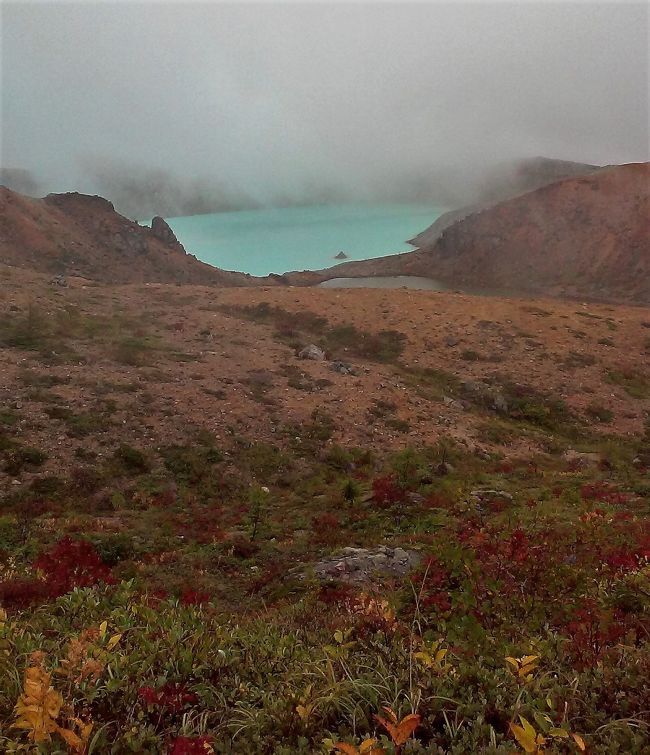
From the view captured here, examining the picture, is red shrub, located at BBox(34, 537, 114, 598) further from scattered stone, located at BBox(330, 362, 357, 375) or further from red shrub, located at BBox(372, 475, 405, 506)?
scattered stone, located at BBox(330, 362, 357, 375)

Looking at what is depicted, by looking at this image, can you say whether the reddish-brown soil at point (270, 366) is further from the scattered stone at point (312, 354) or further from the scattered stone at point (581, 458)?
the scattered stone at point (581, 458)

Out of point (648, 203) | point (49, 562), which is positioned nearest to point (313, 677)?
point (49, 562)

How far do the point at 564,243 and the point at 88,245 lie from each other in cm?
12512

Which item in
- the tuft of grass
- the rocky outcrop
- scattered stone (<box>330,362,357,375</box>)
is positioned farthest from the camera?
the rocky outcrop

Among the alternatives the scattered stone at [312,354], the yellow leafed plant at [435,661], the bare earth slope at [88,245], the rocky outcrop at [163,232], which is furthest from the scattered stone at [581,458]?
the rocky outcrop at [163,232]

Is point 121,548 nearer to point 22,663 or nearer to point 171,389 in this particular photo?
point 22,663

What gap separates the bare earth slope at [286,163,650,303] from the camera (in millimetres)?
120625

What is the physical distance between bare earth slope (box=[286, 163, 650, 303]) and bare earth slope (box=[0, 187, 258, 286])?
4518 cm

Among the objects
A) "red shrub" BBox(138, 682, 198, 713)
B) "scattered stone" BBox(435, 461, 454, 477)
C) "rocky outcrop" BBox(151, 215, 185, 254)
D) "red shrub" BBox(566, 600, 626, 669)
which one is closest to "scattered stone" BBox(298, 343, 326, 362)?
"scattered stone" BBox(435, 461, 454, 477)

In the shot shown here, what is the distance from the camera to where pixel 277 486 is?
768 inches

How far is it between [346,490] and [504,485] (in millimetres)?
5852

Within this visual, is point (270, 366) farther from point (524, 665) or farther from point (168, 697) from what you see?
point (524, 665)

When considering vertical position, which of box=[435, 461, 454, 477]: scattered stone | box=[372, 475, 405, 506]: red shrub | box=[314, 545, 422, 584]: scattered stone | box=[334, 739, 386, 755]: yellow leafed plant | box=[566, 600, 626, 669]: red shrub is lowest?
box=[435, 461, 454, 477]: scattered stone

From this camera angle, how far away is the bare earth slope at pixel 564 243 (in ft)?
396
